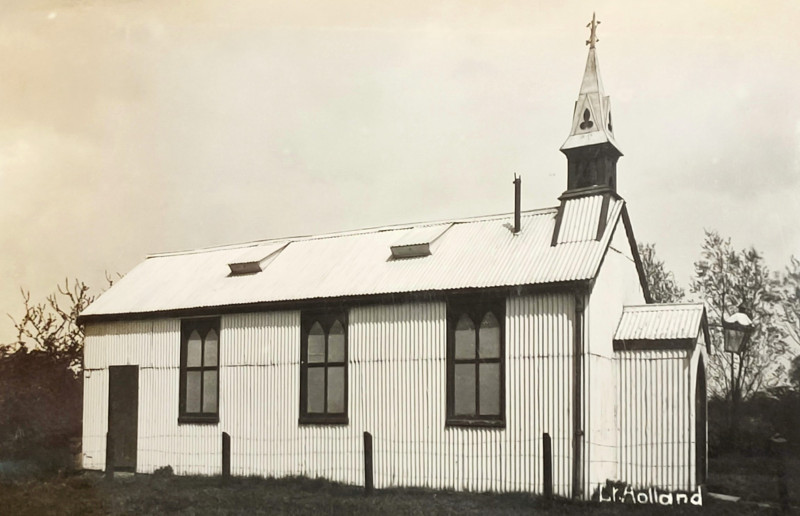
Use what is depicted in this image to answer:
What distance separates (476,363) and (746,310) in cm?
1125

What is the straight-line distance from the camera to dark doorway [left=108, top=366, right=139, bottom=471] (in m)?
23.7

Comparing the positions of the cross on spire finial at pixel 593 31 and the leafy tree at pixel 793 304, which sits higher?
the cross on spire finial at pixel 593 31

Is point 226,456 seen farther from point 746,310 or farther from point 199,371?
point 746,310

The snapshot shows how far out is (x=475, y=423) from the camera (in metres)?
17.7

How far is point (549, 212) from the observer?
810 inches

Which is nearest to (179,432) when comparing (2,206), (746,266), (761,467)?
(2,206)

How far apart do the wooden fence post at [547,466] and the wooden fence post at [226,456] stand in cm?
780

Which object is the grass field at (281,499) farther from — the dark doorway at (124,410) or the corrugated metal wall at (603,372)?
the dark doorway at (124,410)

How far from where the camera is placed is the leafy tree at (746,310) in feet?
83.1

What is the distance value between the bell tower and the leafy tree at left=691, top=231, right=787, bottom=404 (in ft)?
20.6

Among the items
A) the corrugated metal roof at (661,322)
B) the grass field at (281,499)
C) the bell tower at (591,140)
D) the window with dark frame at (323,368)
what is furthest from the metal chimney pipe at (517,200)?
the grass field at (281,499)

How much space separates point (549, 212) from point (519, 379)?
16.2ft

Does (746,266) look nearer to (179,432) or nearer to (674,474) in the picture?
(674,474)

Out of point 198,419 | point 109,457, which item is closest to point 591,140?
point 198,419
